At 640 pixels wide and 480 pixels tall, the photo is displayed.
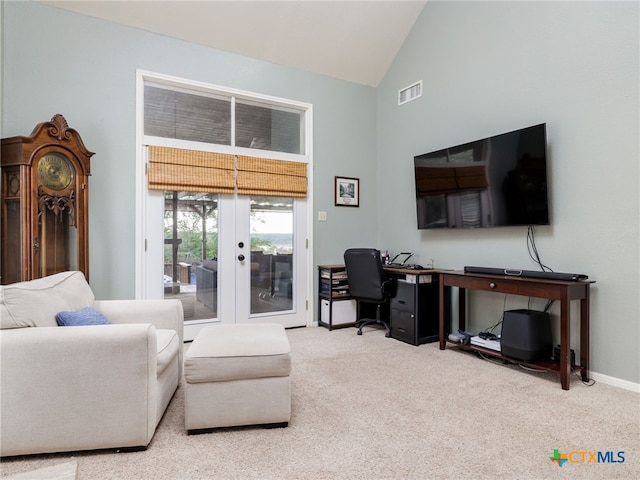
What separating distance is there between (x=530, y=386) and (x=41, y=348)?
9.64 ft

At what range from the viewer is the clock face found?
2.80 metres

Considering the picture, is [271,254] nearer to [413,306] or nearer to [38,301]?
[413,306]

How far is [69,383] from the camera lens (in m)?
1.69

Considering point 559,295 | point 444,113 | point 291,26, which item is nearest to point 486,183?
point 444,113

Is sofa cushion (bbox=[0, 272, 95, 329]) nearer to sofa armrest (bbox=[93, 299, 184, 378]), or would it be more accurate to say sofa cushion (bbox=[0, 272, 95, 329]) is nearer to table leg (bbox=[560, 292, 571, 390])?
sofa armrest (bbox=[93, 299, 184, 378])

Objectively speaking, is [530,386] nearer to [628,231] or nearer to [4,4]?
[628,231]

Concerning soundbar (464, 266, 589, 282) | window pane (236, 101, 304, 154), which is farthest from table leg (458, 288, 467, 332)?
window pane (236, 101, 304, 154)

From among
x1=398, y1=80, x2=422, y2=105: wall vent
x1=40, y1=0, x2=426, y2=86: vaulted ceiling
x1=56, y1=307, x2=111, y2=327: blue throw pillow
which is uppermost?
x1=40, y1=0, x2=426, y2=86: vaulted ceiling

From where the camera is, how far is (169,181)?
365 cm

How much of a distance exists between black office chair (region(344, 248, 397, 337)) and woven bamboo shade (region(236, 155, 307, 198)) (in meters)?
1.01

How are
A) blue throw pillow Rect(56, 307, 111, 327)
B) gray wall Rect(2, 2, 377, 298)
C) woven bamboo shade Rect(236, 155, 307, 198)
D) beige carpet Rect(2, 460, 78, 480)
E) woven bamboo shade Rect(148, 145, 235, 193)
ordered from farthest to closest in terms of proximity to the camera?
woven bamboo shade Rect(236, 155, 307, 198) → woven bamboo shade Rect(148, 145, 235, 193) → gray wall Rect(2, 2, 377, 298) → blue throw pillow Rect(56, 307, 111, 327) → beige carpet Rect(2, 460, 78, 480)

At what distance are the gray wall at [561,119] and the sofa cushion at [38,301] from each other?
337cm

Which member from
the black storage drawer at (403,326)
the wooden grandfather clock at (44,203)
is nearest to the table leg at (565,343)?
the black storage drawer at (403,326)

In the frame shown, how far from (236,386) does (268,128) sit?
122 inches
